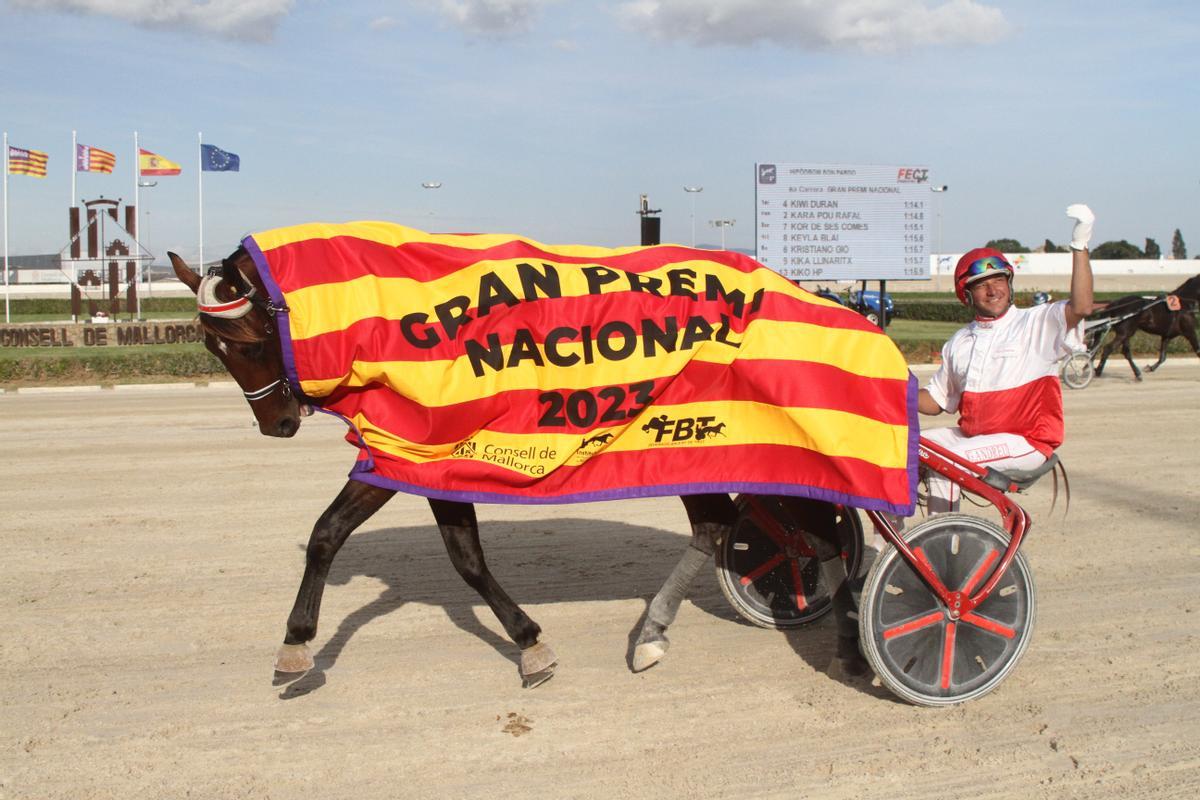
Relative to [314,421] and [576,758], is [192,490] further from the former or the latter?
[576,758]

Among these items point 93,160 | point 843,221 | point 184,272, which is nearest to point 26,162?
point 93,160

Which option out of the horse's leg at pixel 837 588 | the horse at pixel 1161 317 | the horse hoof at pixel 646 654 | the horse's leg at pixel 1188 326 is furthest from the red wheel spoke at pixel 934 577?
the horse's leg at pixel 1188 326

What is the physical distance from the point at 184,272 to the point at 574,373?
4.91 feet

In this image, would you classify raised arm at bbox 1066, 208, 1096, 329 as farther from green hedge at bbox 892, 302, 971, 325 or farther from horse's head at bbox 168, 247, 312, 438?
green hedge at bbox 892, 302, 971, 325

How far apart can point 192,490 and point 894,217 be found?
1573 centimetres

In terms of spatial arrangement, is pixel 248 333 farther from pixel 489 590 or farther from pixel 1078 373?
pixel 1078 373

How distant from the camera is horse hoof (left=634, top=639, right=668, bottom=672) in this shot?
15.2 ft

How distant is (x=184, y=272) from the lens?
408 cm

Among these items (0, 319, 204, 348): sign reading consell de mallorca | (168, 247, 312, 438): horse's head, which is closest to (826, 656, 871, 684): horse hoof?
(168, 247, 312, 438): horse's head

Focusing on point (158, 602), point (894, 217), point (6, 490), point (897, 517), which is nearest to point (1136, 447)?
point (897, 517)

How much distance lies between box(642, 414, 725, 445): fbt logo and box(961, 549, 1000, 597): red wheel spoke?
1.11 m

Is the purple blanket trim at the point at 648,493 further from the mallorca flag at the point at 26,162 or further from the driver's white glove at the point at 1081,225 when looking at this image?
the mallorca flag at the point at 26,162

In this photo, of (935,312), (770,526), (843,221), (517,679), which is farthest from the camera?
(935,312)

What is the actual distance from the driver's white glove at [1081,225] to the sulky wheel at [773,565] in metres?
1.58
